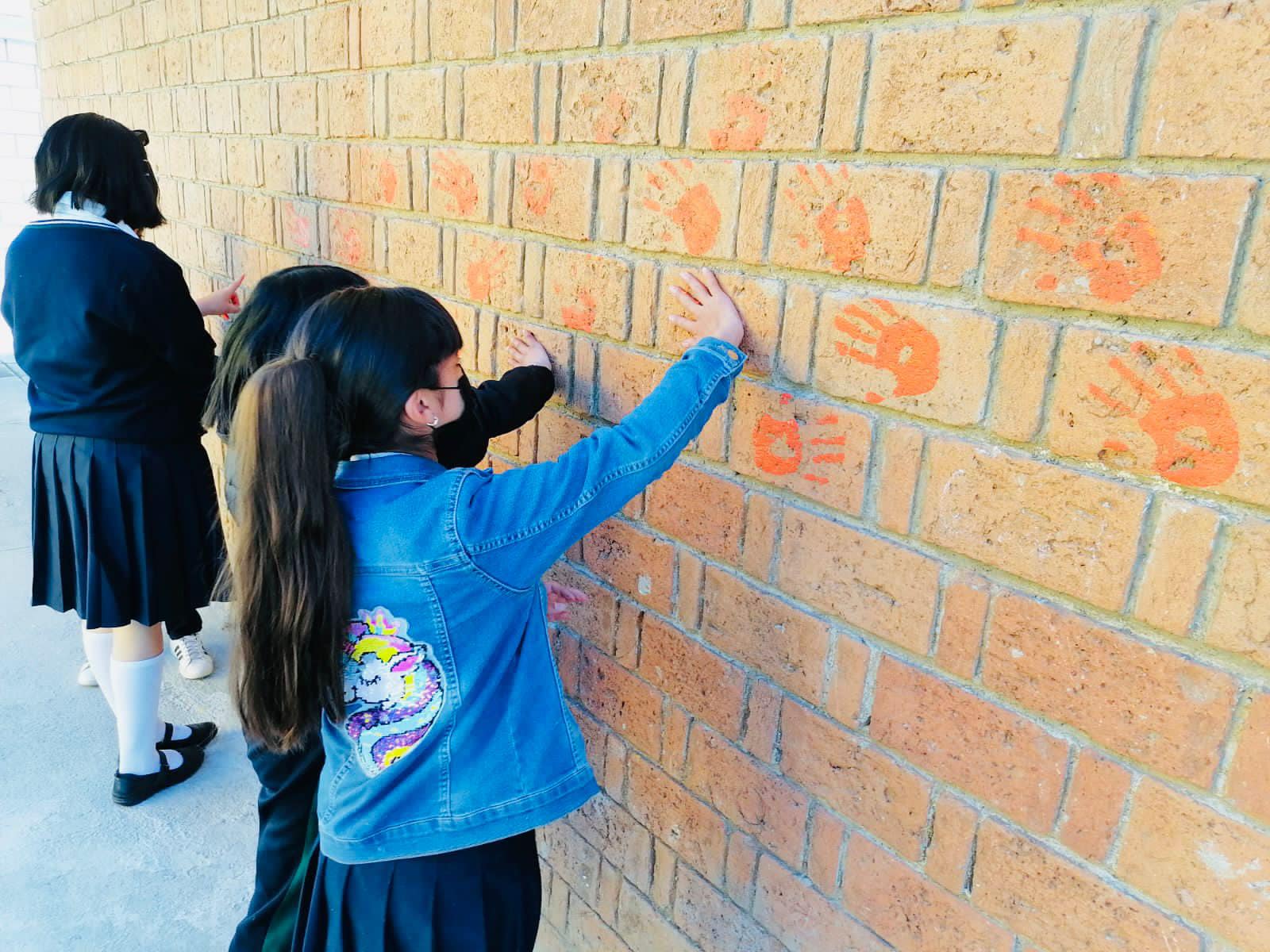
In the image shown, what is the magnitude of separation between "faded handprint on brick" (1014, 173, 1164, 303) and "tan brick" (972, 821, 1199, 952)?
27.5 inches

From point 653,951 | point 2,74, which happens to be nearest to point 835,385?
point 653,951

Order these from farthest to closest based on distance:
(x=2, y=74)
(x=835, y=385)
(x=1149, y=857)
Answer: (x=2, y=74)
(x=835, y=385)
(x=1149, y=857)

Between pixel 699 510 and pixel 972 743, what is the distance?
0.58 meters

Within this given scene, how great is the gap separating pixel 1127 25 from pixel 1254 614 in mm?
625

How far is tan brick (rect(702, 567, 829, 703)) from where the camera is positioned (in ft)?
4.57

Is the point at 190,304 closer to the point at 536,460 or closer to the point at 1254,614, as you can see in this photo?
the point at 536,460

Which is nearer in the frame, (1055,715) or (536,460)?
(1055,715)

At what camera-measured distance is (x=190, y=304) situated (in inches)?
102

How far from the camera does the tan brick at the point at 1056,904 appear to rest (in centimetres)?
104

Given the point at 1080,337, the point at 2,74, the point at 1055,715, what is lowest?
the point at 1055,715

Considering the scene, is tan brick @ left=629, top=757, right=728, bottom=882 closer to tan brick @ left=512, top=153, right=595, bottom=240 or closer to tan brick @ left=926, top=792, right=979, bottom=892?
tan brick @ left=926, top=792, right=979, bottom=892

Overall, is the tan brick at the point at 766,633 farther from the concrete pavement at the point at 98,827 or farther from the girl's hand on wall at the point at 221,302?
the girl's hand on wall at the point at 221,302

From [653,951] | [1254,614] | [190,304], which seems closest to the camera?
[1254,614]

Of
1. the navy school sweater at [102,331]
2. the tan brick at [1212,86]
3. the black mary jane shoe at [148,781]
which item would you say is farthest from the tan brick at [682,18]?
the black mary jane shoe at [148,781]
